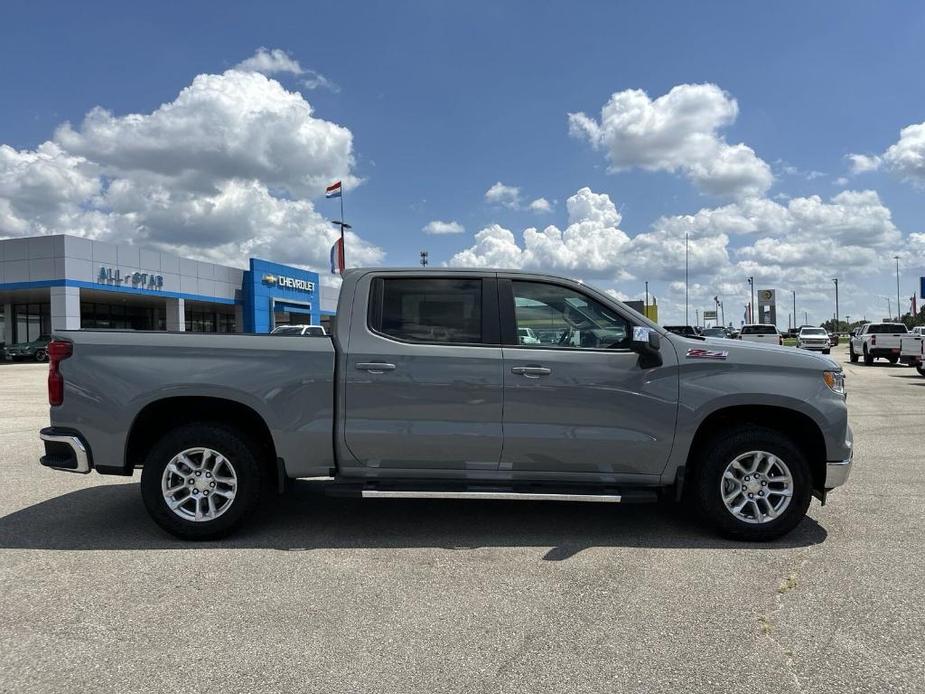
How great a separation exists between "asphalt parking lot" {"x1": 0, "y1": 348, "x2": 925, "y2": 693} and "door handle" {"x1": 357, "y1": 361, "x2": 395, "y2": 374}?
122cm

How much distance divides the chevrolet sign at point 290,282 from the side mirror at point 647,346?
46.6 metres

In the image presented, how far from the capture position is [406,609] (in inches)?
138

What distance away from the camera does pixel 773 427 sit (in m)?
4.86

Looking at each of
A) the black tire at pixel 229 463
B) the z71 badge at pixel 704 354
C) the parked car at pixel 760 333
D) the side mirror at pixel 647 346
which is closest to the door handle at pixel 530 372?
the side mirror at pixel 647 346

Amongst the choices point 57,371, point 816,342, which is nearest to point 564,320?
point 57,371

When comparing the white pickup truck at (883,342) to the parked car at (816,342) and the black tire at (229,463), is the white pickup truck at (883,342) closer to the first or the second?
the parked car at (816,342)

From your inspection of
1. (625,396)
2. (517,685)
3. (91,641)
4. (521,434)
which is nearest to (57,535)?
(91,641)

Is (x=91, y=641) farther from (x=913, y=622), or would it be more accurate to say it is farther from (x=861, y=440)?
(x=861, y=440)

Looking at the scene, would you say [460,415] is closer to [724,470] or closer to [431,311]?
[431,311]

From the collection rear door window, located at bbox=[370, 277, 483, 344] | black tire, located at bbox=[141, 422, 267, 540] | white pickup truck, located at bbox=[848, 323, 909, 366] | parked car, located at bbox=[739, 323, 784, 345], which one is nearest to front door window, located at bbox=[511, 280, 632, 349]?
→ rear door window, located at bbox=[370, 277, 483, 344]

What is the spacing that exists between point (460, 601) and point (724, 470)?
2170mm

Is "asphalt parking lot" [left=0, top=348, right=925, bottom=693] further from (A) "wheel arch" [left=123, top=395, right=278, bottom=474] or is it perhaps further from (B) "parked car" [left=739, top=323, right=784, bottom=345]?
(B) "parked car" [left=739, top=323, right=784, bottom=345]

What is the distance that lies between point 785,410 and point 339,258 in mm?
27976

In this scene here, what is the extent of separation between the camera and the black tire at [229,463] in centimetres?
458
